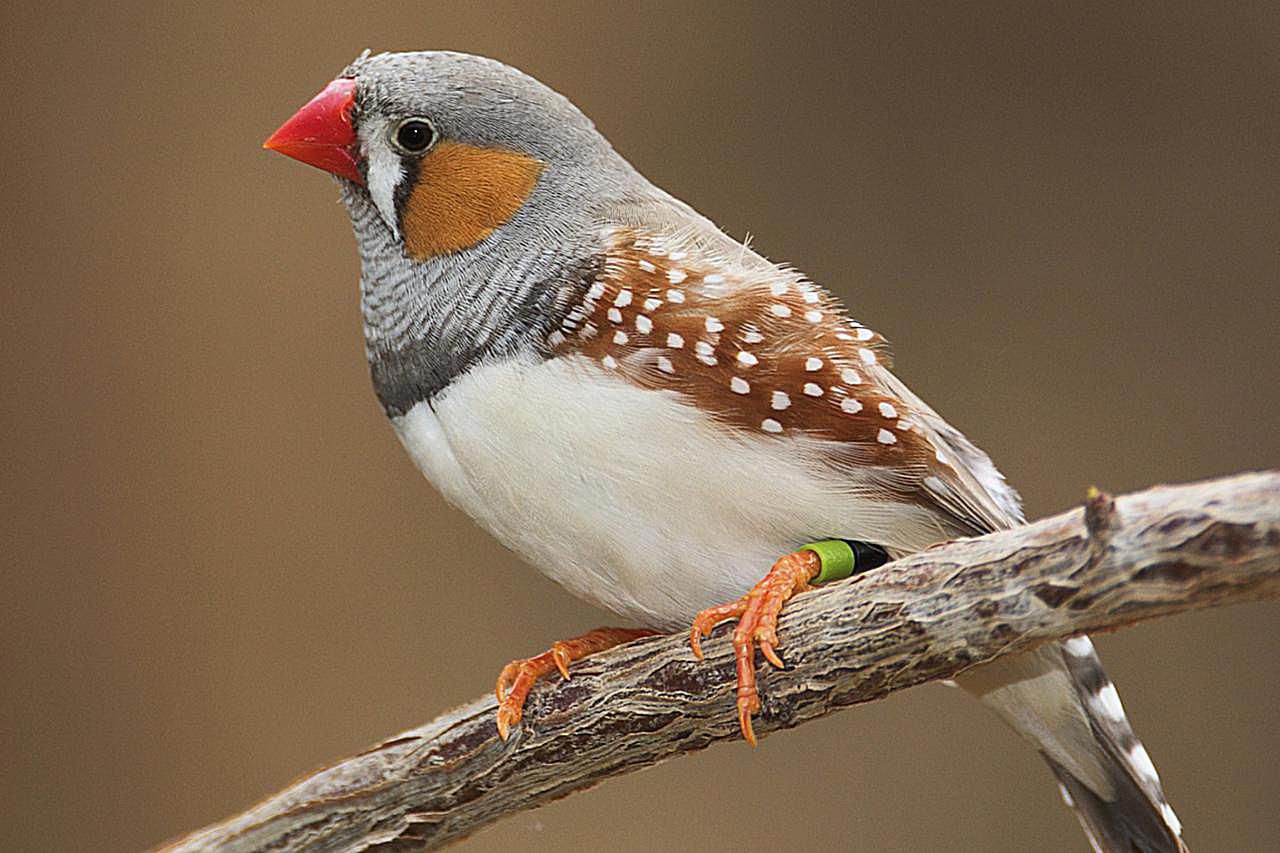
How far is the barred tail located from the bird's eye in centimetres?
115

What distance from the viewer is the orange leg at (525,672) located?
2025mm

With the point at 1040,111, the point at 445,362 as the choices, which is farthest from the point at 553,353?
the point at 1040,111

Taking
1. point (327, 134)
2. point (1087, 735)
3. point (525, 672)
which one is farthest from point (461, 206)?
point (1087, 735)

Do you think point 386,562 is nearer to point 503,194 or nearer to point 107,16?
point 107,16

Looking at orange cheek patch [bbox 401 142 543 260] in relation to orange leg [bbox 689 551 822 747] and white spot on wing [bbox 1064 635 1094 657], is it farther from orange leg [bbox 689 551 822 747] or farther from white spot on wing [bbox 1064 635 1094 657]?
white spot on wing [bbox 1064 635 1094 657]

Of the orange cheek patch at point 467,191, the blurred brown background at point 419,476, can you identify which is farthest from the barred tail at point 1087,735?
the blurred brown background at point 419,476

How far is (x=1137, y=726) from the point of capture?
3.68 metres

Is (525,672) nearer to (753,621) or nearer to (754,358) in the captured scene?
(753,621)

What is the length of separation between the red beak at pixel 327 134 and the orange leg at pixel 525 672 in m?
0.77

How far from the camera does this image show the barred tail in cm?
212

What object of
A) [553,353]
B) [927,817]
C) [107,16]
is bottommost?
[927,817]

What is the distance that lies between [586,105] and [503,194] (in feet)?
6.33

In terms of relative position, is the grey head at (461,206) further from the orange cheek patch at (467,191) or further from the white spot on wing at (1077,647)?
the white spot on wing at (1077,647)

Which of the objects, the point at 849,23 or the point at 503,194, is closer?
the point at 503,194
